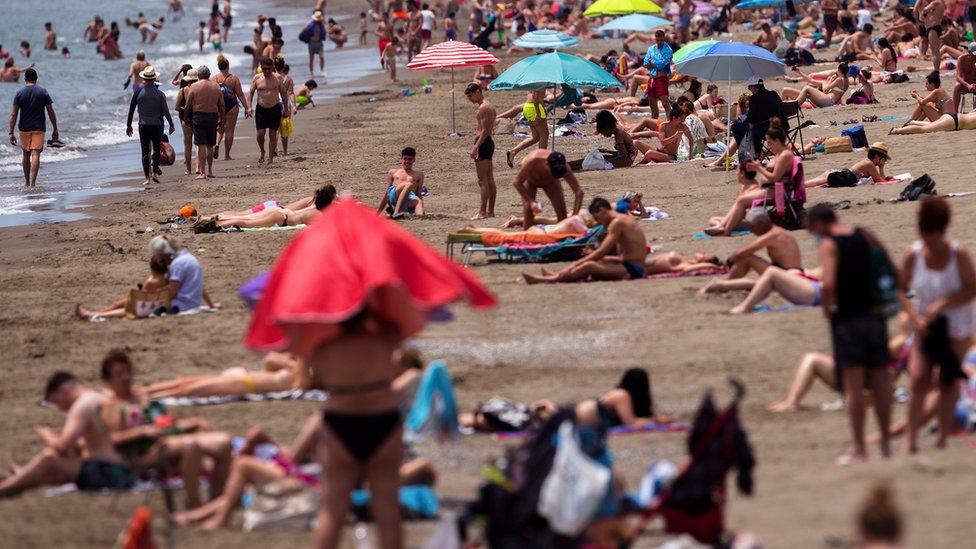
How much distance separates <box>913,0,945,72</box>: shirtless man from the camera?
25.2 metres

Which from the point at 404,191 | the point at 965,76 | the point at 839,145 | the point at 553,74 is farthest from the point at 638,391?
the point at 965,76

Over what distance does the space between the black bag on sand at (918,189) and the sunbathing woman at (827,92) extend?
7910 millimetres

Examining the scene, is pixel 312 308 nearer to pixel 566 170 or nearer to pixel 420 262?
pixel 420 262

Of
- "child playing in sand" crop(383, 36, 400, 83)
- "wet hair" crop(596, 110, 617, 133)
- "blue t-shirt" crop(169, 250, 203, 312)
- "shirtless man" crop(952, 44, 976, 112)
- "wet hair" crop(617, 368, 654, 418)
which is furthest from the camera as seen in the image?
"child playing in sand" crop(383, 36, 400, 83)

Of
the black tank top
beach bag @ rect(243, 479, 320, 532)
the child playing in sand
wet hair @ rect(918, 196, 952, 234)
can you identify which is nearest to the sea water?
the child playing in sand

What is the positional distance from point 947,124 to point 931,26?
8509 millimetres

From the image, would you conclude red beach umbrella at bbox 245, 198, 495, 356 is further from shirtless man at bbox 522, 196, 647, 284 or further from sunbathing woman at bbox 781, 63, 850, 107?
sunbathing woman at bbox 781, 63, 850, 107

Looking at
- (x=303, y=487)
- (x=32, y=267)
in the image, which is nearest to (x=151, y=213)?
(x=32, y=267)

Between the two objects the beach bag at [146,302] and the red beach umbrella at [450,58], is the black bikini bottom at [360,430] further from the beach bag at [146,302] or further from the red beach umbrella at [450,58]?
the red beach umbrella at [450,58]

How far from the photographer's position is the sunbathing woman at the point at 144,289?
11820 millimetres

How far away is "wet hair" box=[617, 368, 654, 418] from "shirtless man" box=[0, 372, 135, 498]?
8.72 ft

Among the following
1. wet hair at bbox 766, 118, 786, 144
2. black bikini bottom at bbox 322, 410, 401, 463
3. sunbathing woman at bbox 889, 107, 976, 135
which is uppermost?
wet hair at bbox 766, 118, 786, 144

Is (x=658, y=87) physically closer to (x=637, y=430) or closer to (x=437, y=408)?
(x=637, y=430)

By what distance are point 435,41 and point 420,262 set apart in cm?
3497
